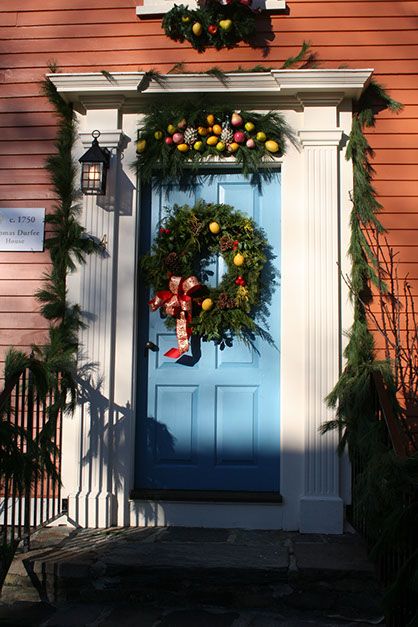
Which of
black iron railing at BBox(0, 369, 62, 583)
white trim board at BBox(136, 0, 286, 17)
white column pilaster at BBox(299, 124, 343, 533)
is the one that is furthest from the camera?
white trim board at BBox(136, 0, 286, 17)

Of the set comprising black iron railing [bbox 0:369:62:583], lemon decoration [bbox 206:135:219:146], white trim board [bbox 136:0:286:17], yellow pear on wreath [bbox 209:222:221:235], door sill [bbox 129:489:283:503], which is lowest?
door sill [bbox 129:489:283:503]

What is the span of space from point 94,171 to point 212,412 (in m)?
1.62

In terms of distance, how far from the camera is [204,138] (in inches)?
173

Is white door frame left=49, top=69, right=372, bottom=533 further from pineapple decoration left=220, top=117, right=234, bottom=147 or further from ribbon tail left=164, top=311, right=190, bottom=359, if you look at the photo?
ribbon tail left=164, top=311, right=190, bottom=359

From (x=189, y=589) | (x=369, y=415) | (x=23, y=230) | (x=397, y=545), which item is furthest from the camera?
(x=23, y=230)

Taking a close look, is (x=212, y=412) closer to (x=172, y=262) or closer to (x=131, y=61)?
(x=172, y=262)

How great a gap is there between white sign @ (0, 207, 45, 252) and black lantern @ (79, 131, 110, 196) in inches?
14.8

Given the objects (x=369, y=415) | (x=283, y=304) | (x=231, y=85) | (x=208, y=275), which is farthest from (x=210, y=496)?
(x=231, y=85)

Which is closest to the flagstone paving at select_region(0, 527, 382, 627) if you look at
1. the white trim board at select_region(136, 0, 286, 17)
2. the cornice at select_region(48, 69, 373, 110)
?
the cornice at select_region(48, 69, 373, 110)

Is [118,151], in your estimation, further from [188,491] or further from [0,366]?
[188,491]

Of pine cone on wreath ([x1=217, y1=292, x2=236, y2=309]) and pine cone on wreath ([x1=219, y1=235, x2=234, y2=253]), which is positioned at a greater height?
pine cone on wreath ([x1=219, y1=235, x2=234, y2=253])

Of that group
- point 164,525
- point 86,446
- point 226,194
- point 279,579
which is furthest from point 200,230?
point 279,579

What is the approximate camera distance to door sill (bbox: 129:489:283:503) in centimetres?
413

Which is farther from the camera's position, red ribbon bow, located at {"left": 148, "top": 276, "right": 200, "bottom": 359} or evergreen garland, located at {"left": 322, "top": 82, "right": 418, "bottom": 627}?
red ribbon bow, located at {"left": 148, "top": 276, "right": 200, "bottom": 359}
